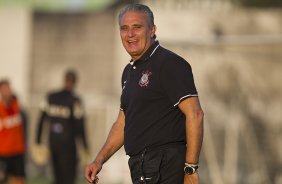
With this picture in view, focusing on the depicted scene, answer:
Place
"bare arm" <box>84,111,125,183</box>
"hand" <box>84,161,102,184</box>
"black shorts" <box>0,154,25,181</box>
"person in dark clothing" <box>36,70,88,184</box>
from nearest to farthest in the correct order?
"hand" <box>84,161,102,184</box>, "bare arm" <box>84,111,125,183</box>, "person in dark clothing" <box>36,70,88,184</box>, "black shorts" <box>0,154,25,181</box>

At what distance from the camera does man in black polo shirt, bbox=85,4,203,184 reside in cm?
584

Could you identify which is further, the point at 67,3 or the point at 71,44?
the point at 67,3

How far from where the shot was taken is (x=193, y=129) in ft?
18.9

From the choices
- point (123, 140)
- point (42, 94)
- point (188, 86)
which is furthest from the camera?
point (42, 94)

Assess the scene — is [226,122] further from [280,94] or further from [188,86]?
[188,86]

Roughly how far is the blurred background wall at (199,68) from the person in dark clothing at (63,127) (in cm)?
251

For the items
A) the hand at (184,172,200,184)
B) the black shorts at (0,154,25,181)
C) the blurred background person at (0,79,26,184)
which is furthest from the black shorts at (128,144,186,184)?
the black shorts at (0,154,25,181)

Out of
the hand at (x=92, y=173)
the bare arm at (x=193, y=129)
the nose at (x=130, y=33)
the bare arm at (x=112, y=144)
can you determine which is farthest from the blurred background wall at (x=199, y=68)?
the bare arm at (x=193, y=129)

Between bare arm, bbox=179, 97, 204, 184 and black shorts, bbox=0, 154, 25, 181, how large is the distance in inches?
337

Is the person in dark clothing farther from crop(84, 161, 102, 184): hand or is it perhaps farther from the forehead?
the forehead

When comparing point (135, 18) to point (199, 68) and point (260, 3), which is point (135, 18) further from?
point (260, 3)

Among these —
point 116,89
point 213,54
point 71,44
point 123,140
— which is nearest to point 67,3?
point 71,44

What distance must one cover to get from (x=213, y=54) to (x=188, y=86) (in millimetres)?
10095

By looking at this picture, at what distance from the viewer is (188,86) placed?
584cm
